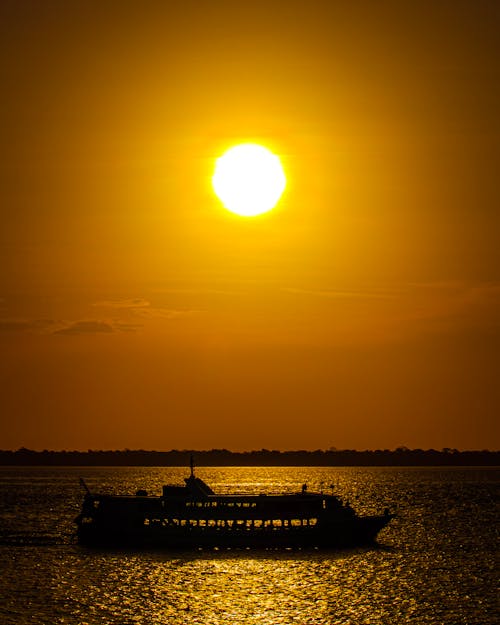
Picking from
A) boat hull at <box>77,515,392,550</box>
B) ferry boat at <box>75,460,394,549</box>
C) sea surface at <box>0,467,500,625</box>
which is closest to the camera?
sea surface at <box>0,467,500,625</box>

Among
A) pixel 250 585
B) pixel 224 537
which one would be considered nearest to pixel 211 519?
pixel 224 537

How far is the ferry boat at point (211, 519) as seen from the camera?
102m

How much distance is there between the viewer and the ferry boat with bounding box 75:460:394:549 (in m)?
102

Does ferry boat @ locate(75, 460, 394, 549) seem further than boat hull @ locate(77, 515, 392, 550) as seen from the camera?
No

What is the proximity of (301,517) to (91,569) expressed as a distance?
23125 millimetres

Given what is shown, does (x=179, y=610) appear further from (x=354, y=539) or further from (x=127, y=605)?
(x=354, y=539)

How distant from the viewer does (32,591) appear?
3054 inches

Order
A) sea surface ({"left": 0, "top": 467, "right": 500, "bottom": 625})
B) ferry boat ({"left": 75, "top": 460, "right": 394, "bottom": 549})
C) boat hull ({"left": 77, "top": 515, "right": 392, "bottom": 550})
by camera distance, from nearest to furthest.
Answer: sea surface ({"left": 0, "top": 467, "right": 500, "bottom": 625}) < ferry boat ({"left": 75, "top": 460, "right": 394, "bottom": 549}) < boat hull ({"left": 77, "top": 515, "right": 392, "bottom": 550})

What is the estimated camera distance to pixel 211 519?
101875 millimetres

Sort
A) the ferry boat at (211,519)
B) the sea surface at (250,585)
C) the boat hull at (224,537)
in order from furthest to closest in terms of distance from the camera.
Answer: the boat hull at (224,537)
the ferry boat at (211,519)
the sea surface at (250,585)

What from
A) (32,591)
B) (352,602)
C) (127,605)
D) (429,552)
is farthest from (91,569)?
(429,552)

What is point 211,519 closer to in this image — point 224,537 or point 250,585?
point 224,537

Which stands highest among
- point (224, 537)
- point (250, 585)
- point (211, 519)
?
point (211, 519)

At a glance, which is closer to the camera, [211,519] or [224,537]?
[211,519]
